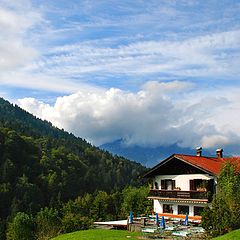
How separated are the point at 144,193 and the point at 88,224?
66.0 feet

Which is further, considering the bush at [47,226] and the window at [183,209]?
the bush at [47,226]

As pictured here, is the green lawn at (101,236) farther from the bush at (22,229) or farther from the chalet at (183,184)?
the bush at (22,229)

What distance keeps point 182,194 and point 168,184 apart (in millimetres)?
3987

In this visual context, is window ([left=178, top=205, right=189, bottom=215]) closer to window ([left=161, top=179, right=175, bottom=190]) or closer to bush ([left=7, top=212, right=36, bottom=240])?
window ([left=161, top=179, right=175, bottom=190])

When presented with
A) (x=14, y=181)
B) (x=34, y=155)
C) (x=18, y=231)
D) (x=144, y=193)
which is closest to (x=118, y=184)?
(x=34, y=155)

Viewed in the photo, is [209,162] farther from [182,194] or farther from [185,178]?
[182,194]

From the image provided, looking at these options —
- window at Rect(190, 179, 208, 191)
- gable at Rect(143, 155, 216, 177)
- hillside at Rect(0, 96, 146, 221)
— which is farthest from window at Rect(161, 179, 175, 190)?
hillside at Rect(0, 96, 146, 221)

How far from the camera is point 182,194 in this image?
43.2 meters

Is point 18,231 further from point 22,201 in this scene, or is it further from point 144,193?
point 22,201

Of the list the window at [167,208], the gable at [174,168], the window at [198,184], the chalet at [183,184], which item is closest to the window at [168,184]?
the chalet at [183,184]

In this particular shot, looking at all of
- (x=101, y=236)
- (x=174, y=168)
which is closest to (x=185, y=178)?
(x=174, y=168)

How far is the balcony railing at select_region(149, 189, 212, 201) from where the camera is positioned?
41.1 m

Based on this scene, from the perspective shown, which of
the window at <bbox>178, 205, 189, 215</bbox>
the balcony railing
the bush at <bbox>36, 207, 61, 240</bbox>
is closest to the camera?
the balcony railing

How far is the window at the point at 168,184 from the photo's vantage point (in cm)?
4641
